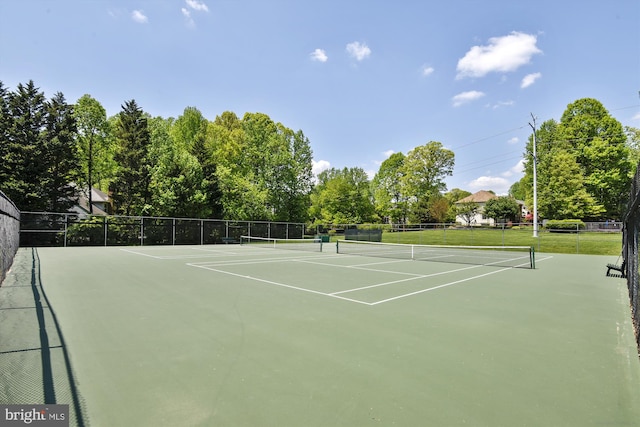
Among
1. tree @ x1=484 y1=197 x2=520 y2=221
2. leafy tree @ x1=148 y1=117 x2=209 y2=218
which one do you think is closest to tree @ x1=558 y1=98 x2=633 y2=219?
tree @ x1=484 y1=197 x2=520 y2=221

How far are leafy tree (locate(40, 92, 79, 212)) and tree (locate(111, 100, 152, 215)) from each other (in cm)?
375

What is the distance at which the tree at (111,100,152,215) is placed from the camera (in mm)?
33500

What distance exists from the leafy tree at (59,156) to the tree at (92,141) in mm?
2034

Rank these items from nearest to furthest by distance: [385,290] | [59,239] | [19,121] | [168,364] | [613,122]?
1. [168,364]
2. [385,290]
3. [59,239]
4. [19,121]
5. [613,122]

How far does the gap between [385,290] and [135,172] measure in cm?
3286

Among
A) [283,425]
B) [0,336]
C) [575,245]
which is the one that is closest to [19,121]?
[0,336]

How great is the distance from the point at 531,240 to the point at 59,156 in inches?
1699

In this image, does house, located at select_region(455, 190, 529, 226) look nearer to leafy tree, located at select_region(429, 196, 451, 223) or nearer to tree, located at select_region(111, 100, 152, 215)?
leafy tree, located at select_region(429, 196, 451, 223)

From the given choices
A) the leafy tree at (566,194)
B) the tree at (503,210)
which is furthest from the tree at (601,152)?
the tree at (503,210)

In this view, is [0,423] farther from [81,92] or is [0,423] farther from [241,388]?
[81,92]

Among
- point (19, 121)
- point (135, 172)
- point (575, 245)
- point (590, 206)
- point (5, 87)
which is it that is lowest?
point (575, 245)

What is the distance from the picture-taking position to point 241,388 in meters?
3.10

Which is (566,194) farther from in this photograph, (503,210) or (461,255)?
(461,255)

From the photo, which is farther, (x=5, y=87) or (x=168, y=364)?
(x=5, y=87)
